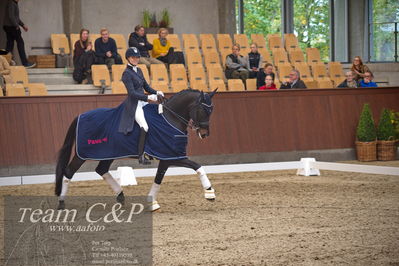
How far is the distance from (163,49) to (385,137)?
5150mm

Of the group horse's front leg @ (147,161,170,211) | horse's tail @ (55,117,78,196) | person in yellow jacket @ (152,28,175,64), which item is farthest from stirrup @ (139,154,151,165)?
person in yellow jacket @ (152,28,175,64)

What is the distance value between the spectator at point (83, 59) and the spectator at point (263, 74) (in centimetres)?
324

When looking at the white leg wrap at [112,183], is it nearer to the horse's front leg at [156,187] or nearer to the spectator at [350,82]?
the horse's front leg at [156,187]

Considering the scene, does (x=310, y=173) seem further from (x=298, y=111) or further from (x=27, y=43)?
(x=27, y=43)

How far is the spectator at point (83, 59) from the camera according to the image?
46.0 feet

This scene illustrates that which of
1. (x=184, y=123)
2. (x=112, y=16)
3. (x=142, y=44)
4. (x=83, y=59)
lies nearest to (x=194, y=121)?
(x=184, y=123)

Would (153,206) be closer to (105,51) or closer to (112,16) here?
(105,51)

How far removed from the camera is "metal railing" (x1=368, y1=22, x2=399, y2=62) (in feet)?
61.7

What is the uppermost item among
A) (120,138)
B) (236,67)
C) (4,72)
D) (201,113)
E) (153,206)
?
(4,72)

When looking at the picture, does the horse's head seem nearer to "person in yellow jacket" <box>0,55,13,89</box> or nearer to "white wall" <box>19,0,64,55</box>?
"person in yellow jacket" <box>0,55,13,89</box>

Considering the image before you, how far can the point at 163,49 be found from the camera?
50.6ft

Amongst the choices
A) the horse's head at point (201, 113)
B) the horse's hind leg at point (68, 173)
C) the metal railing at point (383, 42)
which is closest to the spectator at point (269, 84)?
the horse's head at point (201, 113)

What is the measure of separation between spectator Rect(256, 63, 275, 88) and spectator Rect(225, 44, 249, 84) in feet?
2.83

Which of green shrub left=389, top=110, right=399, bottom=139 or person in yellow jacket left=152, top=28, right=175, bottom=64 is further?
person in yellow jacket left=152, top=28, right=175, bottom=64
